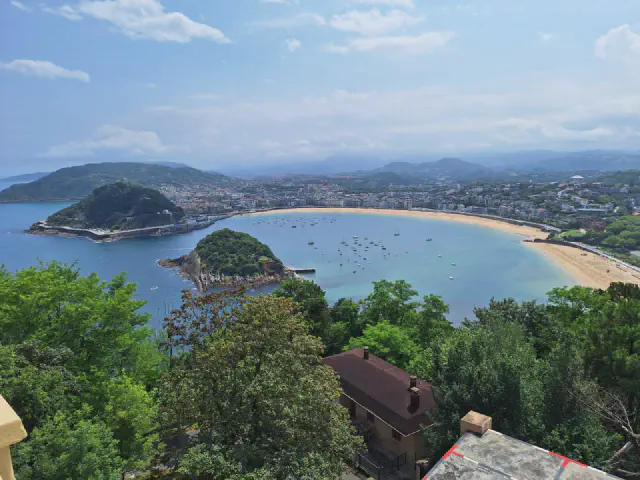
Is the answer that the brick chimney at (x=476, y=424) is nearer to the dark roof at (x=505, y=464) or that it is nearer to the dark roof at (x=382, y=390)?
the dark roof at (x=505, y=464)

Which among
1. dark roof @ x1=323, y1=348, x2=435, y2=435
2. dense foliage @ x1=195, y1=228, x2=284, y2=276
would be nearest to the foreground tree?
dark roof @ x1=323, y1=348, x2=435, y2=435

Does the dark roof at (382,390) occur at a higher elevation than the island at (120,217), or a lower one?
lower

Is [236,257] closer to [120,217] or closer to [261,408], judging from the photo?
[261,408]

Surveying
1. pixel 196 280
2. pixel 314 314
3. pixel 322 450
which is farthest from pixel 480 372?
pixel 196 280

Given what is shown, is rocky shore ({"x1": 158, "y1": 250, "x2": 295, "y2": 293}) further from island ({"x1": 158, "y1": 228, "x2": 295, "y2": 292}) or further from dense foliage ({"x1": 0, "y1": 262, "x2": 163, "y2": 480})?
dense foliage ({"x1": 0, "y1": 262, "x2": 163, "y2": 480})

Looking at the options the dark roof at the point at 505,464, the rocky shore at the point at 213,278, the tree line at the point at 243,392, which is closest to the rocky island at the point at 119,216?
the rocky shore at the point at 213,278

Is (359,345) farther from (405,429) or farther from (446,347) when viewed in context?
(446,347)
